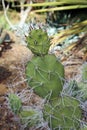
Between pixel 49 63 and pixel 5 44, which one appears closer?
pixel 49 63

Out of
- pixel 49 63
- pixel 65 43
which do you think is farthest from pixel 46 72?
pixel 65 43

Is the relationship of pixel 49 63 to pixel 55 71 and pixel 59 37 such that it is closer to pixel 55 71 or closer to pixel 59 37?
pixel 55 71

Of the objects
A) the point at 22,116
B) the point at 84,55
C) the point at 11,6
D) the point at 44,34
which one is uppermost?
the point at 11,6

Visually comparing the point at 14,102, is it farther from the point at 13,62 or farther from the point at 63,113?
the point at 13,62

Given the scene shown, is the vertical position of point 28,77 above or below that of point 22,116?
above

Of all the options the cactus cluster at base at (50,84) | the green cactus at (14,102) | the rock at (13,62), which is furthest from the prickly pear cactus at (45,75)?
the rock at (13,62)

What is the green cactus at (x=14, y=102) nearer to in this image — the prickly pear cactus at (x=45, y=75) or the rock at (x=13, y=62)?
the prickly pear cactus at (x=45, y=75)
